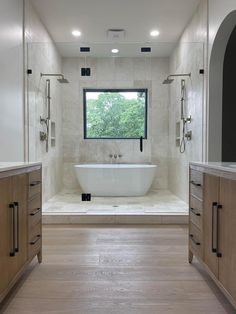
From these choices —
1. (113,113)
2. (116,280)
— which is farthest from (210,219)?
(113,113)

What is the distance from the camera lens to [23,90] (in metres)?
3.69

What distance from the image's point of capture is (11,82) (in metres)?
3.27

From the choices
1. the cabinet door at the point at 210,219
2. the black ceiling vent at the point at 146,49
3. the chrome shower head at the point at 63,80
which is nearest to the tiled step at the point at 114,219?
the cabinet door at the point at 210,219

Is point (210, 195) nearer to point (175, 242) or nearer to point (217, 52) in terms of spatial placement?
point (175, 242)

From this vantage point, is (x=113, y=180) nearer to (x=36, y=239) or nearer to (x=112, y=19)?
(x=112, y=19)

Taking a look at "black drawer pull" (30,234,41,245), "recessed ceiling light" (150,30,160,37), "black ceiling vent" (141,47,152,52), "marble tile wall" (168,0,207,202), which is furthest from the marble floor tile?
"recessed ceiling light" (150,30,160,37)

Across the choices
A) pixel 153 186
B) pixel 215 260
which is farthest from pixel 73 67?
pixel 215 260

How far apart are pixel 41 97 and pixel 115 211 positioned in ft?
6.61

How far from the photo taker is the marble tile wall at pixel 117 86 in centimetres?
581

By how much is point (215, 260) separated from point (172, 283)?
0.42m

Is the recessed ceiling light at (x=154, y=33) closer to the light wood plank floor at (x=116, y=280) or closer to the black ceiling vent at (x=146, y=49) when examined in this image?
the black ceiling vent at (x=146, y=49)

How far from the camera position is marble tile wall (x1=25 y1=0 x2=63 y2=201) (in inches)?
155

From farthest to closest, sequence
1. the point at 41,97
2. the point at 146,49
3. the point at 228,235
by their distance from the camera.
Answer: the point at 146,49, the point at 41,97, the point at 228,235

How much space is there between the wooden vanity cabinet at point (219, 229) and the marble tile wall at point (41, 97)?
253 centimetres
